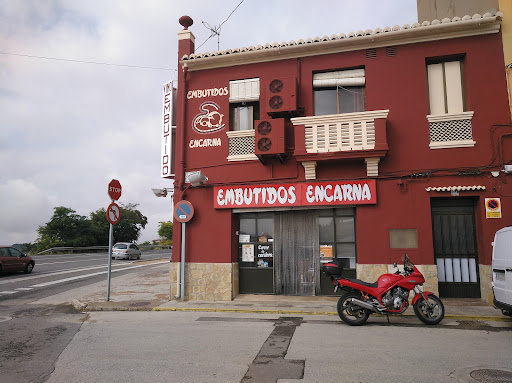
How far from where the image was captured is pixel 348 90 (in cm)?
1099

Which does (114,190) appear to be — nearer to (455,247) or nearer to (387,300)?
A: (387,300)

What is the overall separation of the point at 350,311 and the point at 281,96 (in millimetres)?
6168

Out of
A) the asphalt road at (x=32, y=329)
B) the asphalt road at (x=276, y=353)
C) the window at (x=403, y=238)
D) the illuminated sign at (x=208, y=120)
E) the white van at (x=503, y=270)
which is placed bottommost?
the asphalt road at (x=32, y=329)

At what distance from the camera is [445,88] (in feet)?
33.8

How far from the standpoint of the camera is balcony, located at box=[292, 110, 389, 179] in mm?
9703

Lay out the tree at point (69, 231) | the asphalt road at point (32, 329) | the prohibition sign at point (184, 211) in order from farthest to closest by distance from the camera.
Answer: the tree at point (69, 231) < the prohibition sign at point (184, 211) < the asphalt road at point (32, 329)

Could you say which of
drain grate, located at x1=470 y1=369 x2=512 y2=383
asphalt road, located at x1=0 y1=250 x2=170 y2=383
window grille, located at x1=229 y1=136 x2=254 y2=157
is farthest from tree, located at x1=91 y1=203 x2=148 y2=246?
drain grate, located at x1=470 y1=369 x2=512 y2=383

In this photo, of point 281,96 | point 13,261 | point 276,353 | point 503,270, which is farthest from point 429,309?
point 13,261

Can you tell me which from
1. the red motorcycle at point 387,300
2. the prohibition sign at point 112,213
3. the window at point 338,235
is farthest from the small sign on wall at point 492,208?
the prohibition sign at point 112,213

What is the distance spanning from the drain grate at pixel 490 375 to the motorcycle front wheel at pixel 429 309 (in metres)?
2.84

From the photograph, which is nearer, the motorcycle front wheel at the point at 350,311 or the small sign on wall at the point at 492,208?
the motorcycle front wheel at the point at 350,311

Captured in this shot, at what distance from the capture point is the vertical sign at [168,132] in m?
11.8

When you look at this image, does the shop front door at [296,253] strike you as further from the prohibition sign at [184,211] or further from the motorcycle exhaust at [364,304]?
the motorcycle exhaust at [364,304]

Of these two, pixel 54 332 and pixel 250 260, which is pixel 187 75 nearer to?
pixel 250 260
